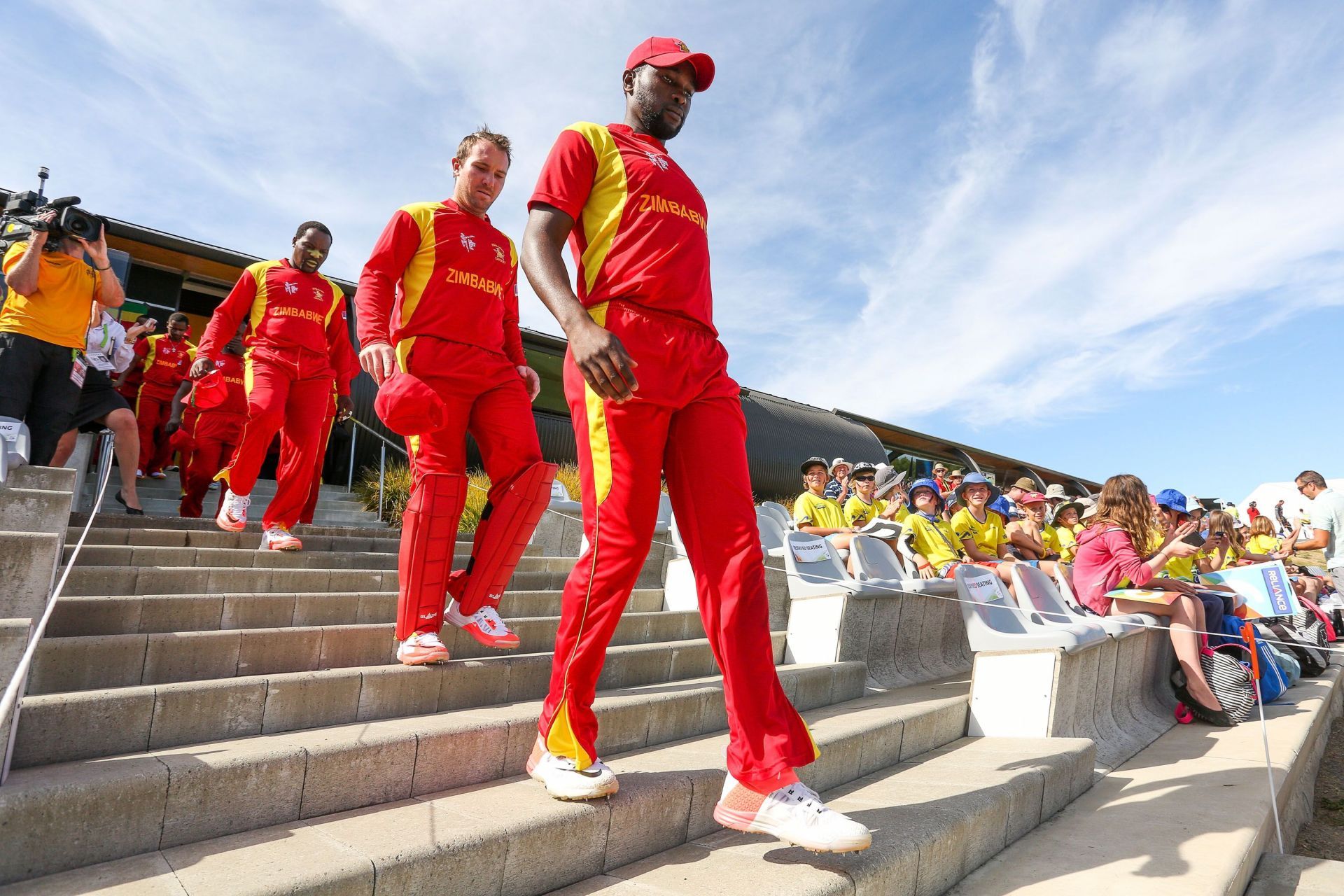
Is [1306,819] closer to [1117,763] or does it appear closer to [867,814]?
[1117,763]

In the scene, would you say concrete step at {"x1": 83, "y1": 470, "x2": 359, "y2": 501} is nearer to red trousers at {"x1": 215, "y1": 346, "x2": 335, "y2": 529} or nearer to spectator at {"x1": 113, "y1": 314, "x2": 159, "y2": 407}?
spectator at {"x1": 113, "y1": 314, "x2": 159, "y2": 407}

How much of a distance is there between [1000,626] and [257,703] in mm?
3585

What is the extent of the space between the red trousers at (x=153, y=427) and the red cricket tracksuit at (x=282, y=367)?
4.10 metres

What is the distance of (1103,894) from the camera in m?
2.36

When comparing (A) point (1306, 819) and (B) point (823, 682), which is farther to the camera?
(A) point (1306, 819)

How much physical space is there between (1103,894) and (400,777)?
192 cm

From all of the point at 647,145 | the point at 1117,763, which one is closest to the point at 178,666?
the point at 647,145

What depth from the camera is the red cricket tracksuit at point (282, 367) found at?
14.7 feet

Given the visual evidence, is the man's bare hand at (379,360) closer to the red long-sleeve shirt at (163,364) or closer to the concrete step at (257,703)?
the concrete step at (257,703)

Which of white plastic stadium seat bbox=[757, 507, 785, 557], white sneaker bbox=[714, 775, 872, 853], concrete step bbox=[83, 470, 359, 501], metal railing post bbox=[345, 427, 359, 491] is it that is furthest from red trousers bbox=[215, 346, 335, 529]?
metal railing post bbox=[345, 427, 359, 491]

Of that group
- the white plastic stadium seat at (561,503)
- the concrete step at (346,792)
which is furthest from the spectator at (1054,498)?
the concrete step at (346,792)

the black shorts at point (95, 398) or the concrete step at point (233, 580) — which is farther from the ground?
the black shorts at point (95, 398)

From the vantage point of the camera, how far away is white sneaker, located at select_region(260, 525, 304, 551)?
4469 mm

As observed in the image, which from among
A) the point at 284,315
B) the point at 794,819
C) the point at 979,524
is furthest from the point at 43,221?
the point at 979,524
